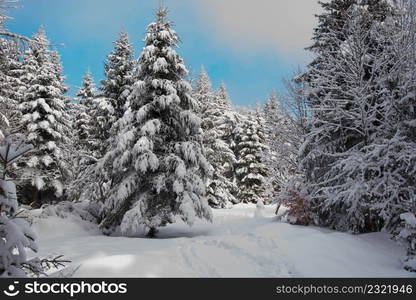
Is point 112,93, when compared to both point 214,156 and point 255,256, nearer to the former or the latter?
point 214,156

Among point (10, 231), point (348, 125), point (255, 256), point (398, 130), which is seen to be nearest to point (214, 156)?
point (348, 125)

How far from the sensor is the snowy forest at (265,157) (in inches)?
317

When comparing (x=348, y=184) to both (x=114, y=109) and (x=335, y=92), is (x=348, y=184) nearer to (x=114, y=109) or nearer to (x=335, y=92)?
(x=335, y=92)

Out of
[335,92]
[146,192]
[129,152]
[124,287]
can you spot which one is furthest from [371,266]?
[129,152]

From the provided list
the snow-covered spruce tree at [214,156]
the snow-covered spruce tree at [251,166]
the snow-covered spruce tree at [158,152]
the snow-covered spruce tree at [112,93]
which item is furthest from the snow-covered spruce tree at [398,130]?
the snow-covered spruce tree at [251,166]

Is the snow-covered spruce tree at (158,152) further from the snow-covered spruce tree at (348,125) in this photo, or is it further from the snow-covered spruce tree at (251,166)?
the snow-covered spruce tree at (251,166)

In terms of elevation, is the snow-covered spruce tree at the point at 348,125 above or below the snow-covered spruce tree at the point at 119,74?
below

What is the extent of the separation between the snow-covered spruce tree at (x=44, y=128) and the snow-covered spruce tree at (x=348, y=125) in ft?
50.9

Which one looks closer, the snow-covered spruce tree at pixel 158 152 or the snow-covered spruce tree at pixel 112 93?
the snow-covered spruce tree at pixel 158 152

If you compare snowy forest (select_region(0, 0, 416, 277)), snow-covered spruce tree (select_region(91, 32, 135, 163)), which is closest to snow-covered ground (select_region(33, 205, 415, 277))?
snowy forest (select_region(0, 0, 416, 277))

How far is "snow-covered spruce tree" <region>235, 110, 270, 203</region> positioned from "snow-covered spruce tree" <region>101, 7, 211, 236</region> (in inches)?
762

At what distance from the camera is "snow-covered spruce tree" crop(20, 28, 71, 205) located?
67.3ft

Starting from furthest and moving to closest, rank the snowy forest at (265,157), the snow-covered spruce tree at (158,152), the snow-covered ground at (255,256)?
the snow-covered spruce tree at (158,152) < the snowy forest at (265,157) < the snow-covered ground at (255,256)

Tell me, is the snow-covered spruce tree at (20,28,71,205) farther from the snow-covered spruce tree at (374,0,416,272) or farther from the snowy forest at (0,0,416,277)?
the snow-covered spruce tree at (374,0,416,272)
